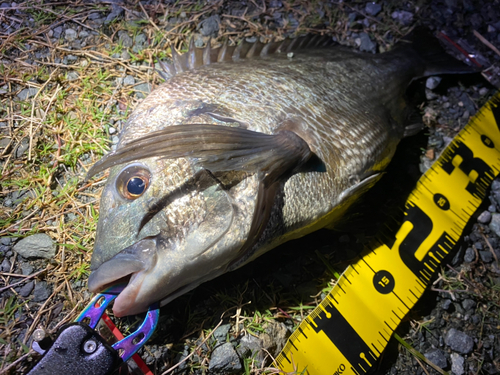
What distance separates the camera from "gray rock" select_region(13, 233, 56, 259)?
2.10 m

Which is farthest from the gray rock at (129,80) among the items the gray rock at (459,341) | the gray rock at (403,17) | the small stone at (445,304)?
the gray rock at (459,341)

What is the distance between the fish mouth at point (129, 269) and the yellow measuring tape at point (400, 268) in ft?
3.46

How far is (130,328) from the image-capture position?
1.95 m

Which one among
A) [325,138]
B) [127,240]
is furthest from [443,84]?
[127,240]

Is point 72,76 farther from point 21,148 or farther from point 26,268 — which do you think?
point 26,268

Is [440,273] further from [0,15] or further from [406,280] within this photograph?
[0,15]

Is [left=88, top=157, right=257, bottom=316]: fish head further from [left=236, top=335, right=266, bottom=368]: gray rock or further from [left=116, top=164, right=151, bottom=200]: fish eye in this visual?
[left=236, top=335, right=266, bottom=368]: gray rock

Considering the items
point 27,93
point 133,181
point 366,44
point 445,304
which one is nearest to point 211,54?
point 133,181

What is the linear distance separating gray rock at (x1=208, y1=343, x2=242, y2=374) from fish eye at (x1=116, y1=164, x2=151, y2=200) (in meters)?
1.10

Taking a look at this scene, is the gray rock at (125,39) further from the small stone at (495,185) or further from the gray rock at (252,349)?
the small stone at (495,185)

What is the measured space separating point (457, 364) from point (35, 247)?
278 centimetres

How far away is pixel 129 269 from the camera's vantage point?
138 cm

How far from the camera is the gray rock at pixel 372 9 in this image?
3057 millimetres

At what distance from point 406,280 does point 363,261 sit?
0.30 m
